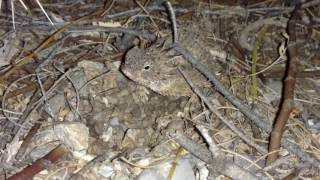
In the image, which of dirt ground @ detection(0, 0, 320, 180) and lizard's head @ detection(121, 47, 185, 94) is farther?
lizard's head @ detection(121, 47, 185, 94)

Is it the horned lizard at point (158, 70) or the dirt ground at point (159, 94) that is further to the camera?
the horned lizard at point (158, 70)

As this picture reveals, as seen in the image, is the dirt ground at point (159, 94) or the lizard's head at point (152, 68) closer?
the dirt ground at point (159, 94)

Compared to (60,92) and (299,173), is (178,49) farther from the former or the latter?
(299,173)

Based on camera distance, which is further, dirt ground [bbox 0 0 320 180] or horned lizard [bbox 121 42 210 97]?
horned lizard [bbox 121 42 210 97]

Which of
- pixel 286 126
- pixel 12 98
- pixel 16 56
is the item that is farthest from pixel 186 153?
pixel 16 56

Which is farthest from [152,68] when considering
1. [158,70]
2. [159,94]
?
[159,94]

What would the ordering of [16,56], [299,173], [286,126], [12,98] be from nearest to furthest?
[299,173]
[286,126]
[12,98]
[16,56]

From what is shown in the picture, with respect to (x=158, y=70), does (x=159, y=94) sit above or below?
below

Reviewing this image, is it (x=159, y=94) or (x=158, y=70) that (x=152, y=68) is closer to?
(x=158, y=70)
